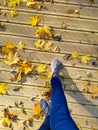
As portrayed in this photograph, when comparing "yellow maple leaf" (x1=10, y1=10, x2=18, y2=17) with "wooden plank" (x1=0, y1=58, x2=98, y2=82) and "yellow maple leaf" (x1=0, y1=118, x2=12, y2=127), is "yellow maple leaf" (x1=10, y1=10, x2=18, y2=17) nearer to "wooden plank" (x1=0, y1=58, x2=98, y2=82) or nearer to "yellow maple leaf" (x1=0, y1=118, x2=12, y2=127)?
"wooden plank" (x1=0, y1=58, x2=98, y2=82)

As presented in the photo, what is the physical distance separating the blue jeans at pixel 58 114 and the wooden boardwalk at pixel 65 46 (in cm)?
46

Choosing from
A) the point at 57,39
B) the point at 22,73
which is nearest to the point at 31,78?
the point at 22,73

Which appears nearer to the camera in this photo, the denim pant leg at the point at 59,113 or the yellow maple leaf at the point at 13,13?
the denim pant leg at the point at 59,113

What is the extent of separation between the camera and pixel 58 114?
3.34m

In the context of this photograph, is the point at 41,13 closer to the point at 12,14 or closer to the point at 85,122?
the point at 12,14

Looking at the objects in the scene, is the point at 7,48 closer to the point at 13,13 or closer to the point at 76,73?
the point at 13,13

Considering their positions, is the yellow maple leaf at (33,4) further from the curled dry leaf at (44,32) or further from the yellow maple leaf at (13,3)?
the curled dry leaf at (44,32)

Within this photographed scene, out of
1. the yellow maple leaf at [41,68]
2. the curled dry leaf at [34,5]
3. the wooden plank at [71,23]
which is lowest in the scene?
the yellow maple leaf at [41,68]

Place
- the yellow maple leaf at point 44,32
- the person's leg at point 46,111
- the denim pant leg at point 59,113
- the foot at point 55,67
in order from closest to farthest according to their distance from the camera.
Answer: the denim pant leg at point 59,113 → the person's leg at point 46,111 → the foot at point 55,67 → the yellow maple leaf at point 44,32

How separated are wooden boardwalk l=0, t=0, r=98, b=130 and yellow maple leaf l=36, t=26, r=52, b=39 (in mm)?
48

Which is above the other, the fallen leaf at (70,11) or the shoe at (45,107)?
the fallen leaf at (70,11)

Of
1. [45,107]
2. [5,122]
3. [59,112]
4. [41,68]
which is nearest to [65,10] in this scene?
[41,68]

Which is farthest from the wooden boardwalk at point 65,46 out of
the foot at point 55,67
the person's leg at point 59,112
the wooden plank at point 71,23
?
the person's leg at point 59,112

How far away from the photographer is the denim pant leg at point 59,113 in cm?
323
